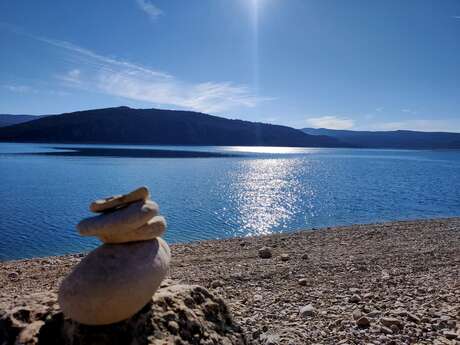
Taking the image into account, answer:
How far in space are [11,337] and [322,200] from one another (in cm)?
4656

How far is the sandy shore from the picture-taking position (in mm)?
9609

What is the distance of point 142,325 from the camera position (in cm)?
723

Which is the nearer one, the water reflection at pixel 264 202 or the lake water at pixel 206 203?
the lake water at pixel 206 203

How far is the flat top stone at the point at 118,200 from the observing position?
745cm

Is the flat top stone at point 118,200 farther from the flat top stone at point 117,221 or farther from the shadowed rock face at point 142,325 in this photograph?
the shadowed rock face at point 142,325

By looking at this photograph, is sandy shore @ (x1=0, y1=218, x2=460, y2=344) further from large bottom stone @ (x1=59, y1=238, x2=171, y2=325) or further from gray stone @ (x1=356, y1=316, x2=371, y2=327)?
large bottom stone @ (x1=59, y1=238, x2=171, y2=325)

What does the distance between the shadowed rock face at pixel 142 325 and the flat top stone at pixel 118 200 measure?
191 cm

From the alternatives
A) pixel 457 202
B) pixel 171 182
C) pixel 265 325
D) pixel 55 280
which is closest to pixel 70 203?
pixel 171 182

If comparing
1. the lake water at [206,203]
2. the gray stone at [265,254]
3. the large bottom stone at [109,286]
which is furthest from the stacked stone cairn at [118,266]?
the lake water at [206,203]

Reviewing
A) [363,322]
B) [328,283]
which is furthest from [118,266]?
[328,283]

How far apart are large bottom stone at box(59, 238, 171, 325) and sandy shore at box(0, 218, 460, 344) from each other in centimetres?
352

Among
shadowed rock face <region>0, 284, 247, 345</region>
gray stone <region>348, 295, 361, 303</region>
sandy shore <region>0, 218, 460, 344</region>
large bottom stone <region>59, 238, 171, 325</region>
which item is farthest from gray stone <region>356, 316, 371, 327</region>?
large bottom stone <region>59, 238, 171, 325</region>

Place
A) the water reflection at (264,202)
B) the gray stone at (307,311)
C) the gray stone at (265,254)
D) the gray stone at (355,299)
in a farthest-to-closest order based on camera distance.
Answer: the water reflection at (264,202) → the gray stone at (265,254) → the gray stone at (355,299) → the gray stone at (307,311)

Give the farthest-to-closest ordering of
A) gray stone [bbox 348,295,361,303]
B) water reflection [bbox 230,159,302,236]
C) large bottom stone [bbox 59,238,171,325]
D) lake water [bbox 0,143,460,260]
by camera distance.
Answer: water reflection [bbox 230,159,302,236] < lake water [bbox 0,143,460,260] < gray stone [bbox 348,295,361,303] < large bottom stone [bbox 59,238,171,325]
